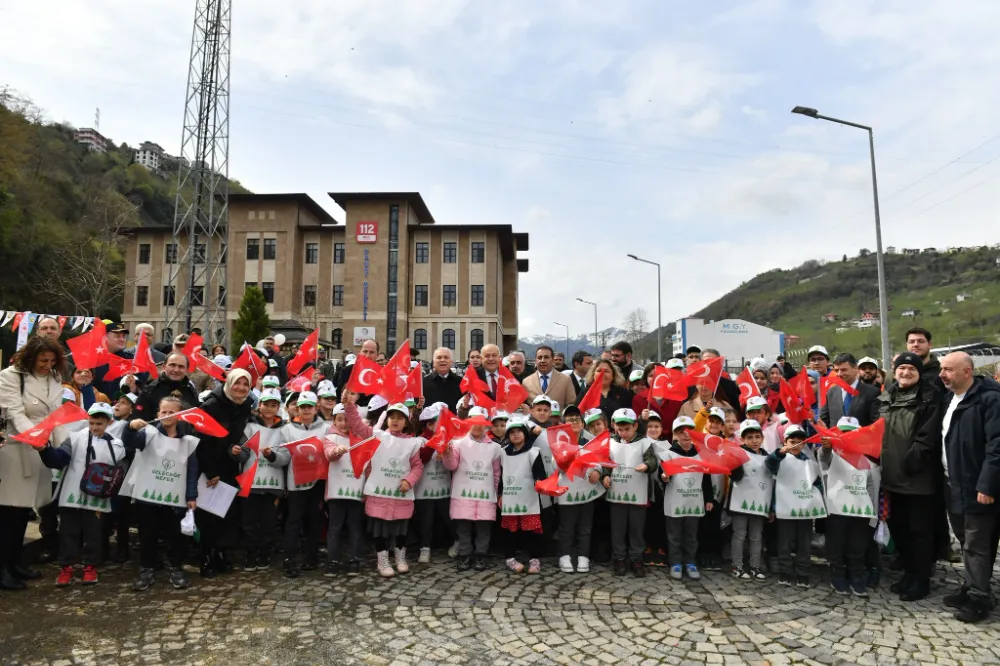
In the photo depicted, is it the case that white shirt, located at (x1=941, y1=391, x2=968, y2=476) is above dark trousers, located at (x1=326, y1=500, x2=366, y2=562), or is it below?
above

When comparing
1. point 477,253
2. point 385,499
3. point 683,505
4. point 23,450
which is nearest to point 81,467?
point 23,450

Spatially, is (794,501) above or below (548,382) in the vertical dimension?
below

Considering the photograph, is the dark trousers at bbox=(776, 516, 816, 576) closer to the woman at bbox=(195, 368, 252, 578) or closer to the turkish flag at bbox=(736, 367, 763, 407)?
the turkish flag at bbox=(736, 367, 763, 407)

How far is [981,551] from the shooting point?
537 centimetres

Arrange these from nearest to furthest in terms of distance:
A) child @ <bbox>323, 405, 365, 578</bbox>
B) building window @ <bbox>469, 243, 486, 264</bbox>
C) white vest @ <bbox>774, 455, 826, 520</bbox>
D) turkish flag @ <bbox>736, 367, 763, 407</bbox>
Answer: white vest @ <bbox>774, 455, 826, 520</bbox>, child @ <bbox>323, 405, 365, 578</bbox>, turkish flag @ <bbox>736, 367, 763, 407</bbox>, building window @ <bbox>469, 243, 486, 264</bbox>

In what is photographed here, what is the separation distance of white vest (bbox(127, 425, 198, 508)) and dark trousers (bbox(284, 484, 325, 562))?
3.25ft

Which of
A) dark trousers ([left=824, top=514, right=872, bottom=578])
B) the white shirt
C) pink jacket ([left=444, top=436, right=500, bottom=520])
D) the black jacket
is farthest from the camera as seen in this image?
pink jacket ([left=444, top=436, right=500, bottom=520])

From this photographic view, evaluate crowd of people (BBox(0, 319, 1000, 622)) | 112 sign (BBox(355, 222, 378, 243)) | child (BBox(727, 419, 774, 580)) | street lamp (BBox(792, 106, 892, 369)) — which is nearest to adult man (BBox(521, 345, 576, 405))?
crowd of people (BBox(0, 319, 1000, 622))

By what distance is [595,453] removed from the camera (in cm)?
654

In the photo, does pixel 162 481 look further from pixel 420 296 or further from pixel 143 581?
pixel 420 296

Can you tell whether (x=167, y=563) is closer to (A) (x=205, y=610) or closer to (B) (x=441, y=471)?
(A) (x=205, y=610)

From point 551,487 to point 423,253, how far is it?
51234 mm

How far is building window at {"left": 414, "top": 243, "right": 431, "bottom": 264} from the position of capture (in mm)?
56438

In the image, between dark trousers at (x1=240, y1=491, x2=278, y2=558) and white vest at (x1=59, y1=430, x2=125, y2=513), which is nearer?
white vest at (x1=59, y1=430, x2=125, y2=513)
